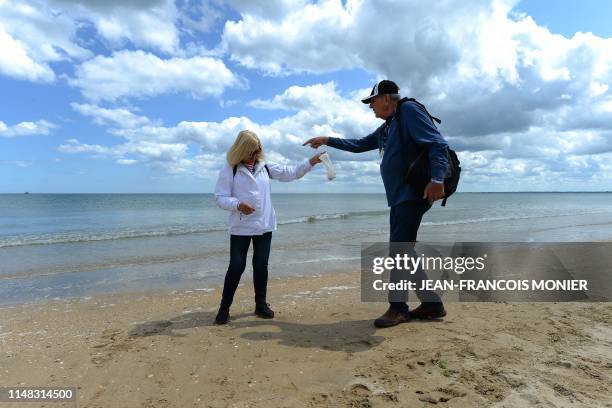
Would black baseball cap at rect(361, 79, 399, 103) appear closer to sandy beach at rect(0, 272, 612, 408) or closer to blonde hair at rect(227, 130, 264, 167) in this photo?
blonde hair at rect(227, 130, 264, 167)

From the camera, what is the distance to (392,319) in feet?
13.2

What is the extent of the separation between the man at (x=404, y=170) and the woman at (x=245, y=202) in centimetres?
91

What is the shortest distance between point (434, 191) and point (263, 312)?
2354 millimetres

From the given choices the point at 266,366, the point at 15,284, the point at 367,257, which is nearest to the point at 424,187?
the point at 266,366

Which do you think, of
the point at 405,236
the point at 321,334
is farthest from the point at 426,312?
the point at 321,334

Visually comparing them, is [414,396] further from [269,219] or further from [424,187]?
[269,219]

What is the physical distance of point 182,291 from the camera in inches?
265

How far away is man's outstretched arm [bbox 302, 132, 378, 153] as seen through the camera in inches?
181

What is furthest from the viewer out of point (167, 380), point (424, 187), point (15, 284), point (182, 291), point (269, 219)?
point (15, 284)

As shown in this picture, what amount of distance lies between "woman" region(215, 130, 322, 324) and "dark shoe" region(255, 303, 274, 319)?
11 millimetres

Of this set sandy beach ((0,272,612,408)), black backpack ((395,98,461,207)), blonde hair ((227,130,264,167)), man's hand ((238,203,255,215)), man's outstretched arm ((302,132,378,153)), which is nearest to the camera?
sandy beach ((0,272,612,408))

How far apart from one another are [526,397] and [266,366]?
1815 millimetres

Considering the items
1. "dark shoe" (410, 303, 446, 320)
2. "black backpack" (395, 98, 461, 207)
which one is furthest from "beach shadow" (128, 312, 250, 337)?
"black backpack" (395, 98, 461, 207)

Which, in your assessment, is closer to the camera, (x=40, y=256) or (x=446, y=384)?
(x=446, y=384)
